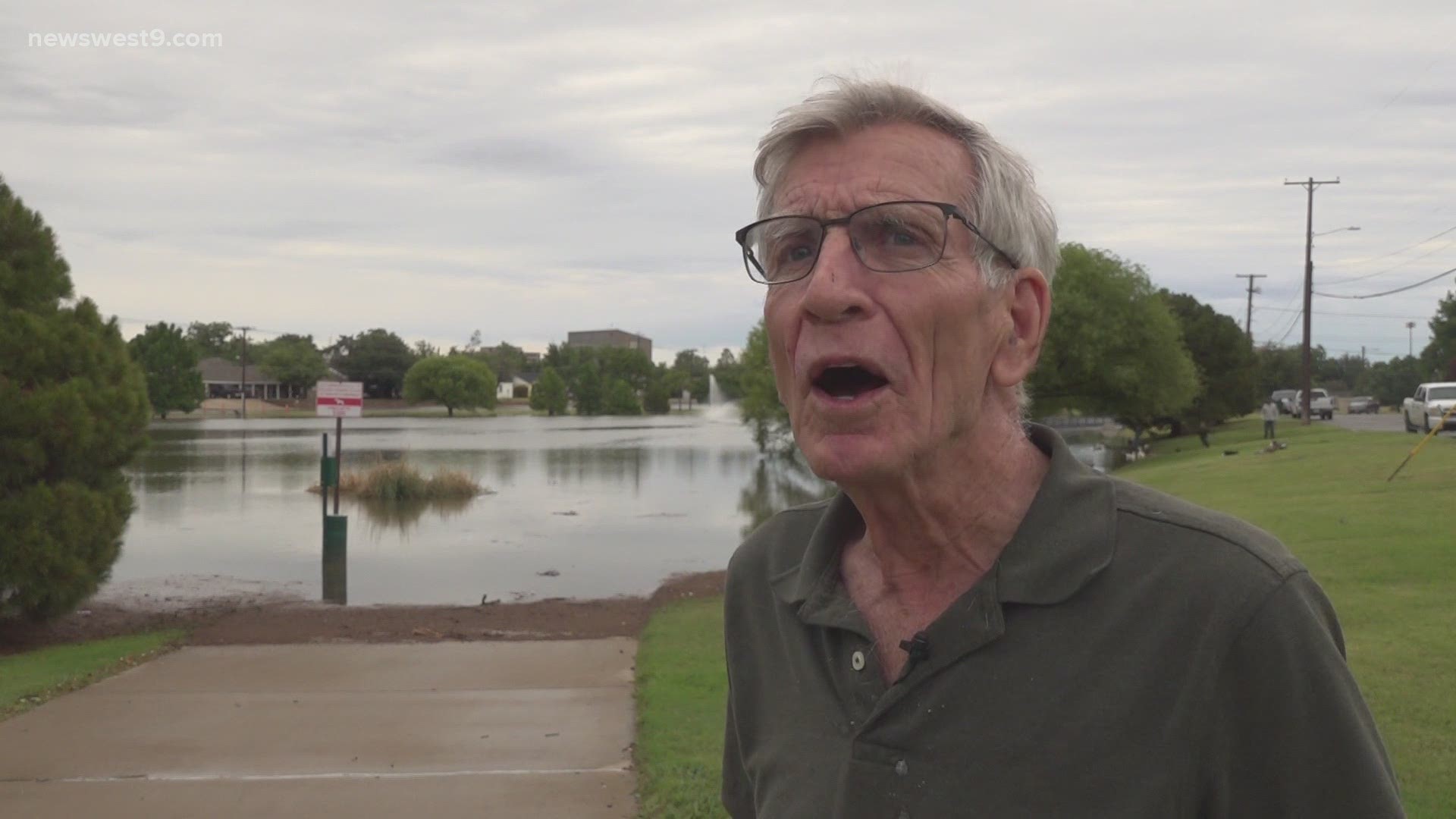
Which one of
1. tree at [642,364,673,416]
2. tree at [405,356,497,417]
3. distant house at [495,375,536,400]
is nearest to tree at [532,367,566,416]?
tree at [405,356,497,417]

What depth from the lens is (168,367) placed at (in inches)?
3147

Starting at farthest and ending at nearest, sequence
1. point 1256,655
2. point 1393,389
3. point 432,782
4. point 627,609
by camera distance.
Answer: point 1393,389 → point 627,609 → point 432,782 → point 1256,655

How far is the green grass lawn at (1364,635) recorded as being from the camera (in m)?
5.98

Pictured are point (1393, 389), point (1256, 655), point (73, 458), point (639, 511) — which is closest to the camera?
point (1256, 655)

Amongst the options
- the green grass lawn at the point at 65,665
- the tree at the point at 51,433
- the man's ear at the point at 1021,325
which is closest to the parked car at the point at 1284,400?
the tree at the point at 51,433

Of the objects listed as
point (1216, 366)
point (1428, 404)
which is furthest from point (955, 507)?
point (1216, 366)

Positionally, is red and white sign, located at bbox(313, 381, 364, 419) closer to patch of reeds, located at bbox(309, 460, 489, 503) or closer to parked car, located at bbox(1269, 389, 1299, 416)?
patch of reeds, located at bbox(309, 460, 489, 503)

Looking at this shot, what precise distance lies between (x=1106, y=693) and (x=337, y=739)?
6.82m

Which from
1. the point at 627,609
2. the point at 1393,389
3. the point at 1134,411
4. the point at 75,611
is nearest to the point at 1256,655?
the point at 627,609

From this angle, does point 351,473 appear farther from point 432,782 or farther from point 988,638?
point 988,638

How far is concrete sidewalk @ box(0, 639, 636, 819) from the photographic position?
6320mm

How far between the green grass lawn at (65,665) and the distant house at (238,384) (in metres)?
120

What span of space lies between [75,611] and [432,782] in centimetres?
846

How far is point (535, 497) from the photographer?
28531 mm
